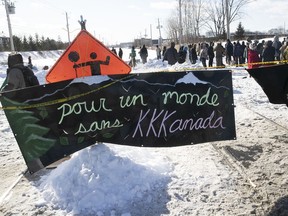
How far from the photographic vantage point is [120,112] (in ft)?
14.9

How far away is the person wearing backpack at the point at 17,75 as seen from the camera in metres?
6.00

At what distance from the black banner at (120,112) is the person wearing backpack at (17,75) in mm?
2010

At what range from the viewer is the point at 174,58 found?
2084cm

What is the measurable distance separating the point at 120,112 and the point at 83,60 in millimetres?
1038

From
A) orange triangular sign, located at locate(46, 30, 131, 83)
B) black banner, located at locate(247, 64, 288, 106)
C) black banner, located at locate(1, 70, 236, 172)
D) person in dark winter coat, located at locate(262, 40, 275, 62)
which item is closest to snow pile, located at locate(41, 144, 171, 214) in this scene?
black banner, located at locate(1, 70, 236, 172)

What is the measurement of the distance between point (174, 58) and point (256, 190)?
17.0 metres

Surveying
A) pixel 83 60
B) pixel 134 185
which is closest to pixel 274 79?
pixel 134 185

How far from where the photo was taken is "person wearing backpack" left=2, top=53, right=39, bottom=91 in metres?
6.00

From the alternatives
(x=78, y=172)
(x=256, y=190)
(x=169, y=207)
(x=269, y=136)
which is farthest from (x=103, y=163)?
(x=269, y=136)

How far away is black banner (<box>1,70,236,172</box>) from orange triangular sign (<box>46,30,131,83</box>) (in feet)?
1.96

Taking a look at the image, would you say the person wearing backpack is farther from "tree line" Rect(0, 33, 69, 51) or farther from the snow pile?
"tree line" Rect(0, 33, 69, 51)

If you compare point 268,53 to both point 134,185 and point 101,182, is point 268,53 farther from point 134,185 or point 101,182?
point 101,182

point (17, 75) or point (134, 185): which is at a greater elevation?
point (17, 75)

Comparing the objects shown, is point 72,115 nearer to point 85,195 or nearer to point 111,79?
point 111,79
